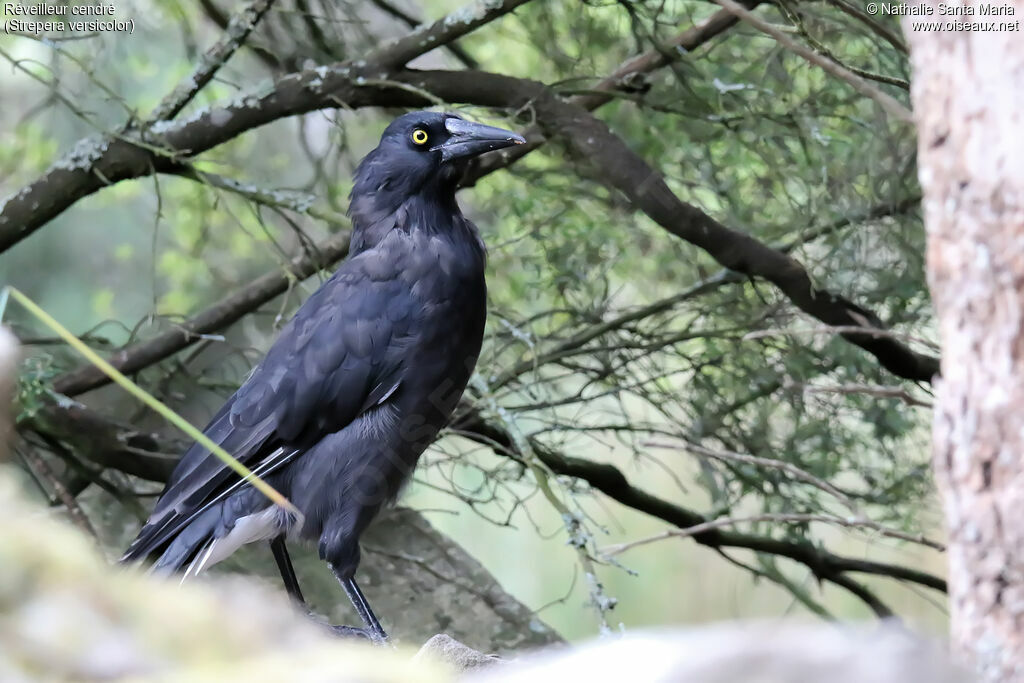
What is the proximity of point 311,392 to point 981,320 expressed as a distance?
2346mm

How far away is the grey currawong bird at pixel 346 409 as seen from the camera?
352cm

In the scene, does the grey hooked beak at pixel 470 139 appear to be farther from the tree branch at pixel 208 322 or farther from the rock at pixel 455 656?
the rock at pixel 455 656

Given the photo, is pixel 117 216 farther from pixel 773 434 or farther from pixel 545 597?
pixel 773 434

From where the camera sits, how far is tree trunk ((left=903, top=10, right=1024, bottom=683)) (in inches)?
60.2

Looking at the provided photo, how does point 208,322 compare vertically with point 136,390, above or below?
above

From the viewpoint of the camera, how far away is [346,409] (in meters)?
3.54

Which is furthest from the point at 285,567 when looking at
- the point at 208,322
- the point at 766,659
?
the point at 766,659

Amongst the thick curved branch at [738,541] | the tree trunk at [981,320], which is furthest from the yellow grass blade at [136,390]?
the thick curved branch at [738,541]

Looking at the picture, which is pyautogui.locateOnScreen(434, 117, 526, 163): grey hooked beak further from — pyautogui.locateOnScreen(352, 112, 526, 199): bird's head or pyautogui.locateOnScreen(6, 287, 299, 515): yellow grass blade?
pyautogui.locateOnScreen(6, 287, 299, 515): yellow grass blade

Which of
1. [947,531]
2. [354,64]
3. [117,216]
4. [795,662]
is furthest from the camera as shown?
[117,216]

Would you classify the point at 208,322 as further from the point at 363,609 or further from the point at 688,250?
the point at 688,250

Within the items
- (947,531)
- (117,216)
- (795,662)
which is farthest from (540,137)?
(117,216)

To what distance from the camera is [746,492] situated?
441 centimetres

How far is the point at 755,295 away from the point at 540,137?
3.60 ft
